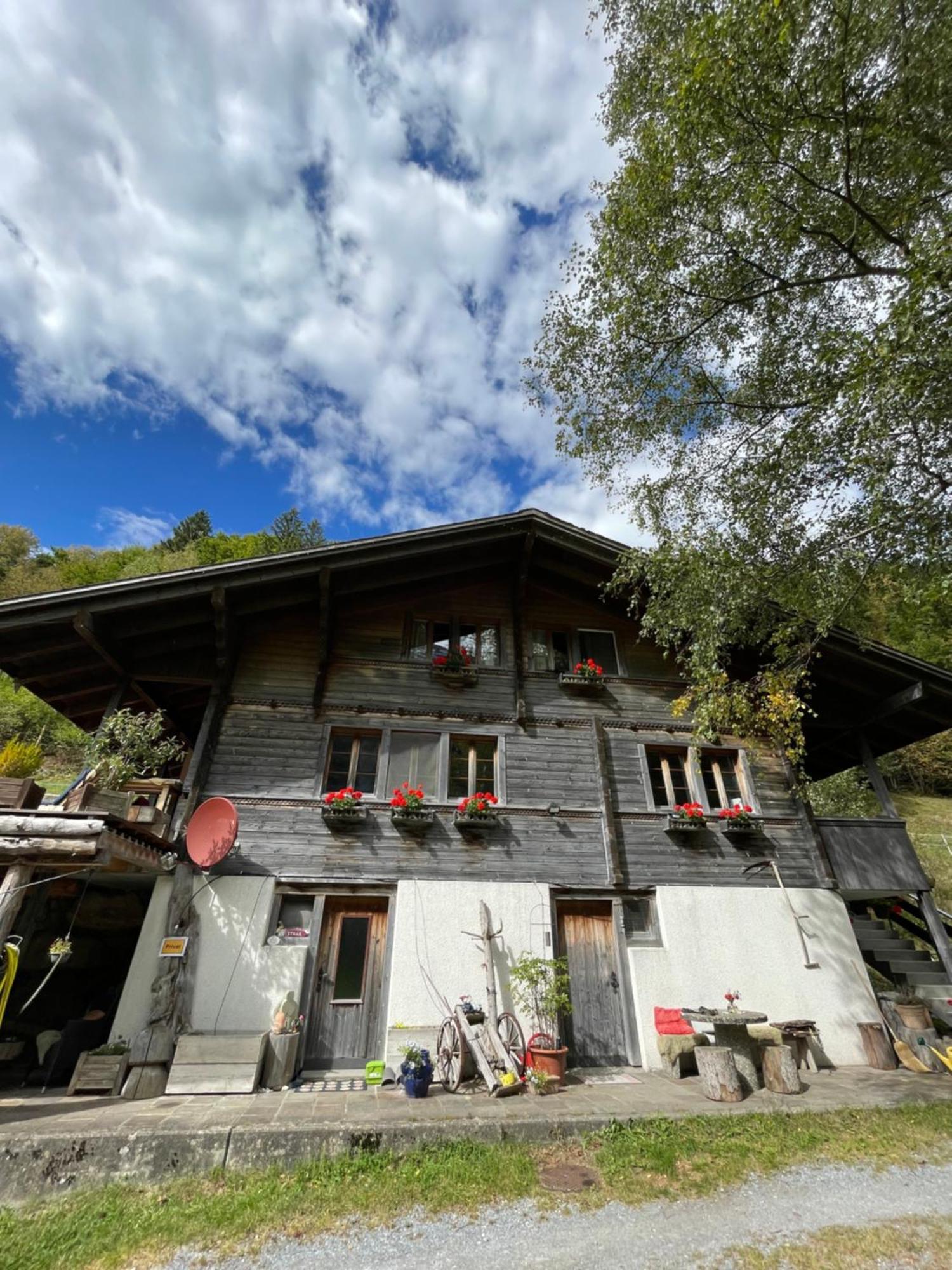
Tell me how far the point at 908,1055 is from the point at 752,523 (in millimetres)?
8108

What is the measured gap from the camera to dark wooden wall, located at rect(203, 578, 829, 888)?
8.58 metres

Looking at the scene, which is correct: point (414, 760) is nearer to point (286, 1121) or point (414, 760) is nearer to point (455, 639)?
point (455, 639)

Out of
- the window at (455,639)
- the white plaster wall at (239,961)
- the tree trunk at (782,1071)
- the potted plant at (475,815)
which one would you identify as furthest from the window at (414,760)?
the tree trunk at (782,1071)

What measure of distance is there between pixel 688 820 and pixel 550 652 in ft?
12.7

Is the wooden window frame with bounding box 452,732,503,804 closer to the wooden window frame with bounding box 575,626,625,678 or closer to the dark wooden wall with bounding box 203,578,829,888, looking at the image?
the dark wooden wall with bounding box 203,578,829,888

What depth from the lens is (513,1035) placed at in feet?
24.9

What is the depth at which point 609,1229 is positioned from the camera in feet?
13.0

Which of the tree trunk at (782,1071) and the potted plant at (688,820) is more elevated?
the potted plant at (688,820)

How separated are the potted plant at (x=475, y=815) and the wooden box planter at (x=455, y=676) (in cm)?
210

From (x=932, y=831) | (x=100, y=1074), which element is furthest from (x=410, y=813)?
(x=932, y=831)

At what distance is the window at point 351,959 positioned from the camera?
783 centimetres

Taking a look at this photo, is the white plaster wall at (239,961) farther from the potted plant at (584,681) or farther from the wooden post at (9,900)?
the potted plant at (584,681)

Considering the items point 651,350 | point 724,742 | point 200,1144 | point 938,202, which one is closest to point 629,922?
point 724,742

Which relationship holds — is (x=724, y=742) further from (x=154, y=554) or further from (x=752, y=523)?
(x=154, y=554)
